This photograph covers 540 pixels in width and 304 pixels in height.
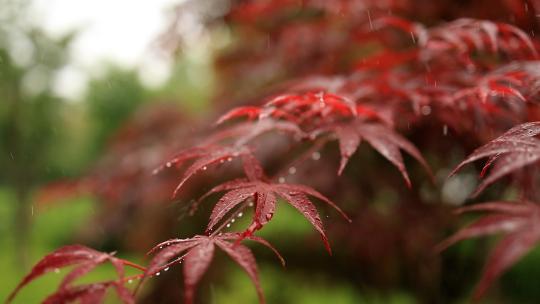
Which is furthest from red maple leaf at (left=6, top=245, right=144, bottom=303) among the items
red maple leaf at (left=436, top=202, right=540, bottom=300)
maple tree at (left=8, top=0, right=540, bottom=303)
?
red maple leaf at (left=436, top=202, right=540, bottom=300)

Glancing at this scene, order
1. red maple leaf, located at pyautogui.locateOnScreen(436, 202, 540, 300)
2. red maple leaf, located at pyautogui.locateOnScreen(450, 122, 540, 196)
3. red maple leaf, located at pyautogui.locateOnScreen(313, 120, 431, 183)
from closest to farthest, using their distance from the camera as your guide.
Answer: red maple leaf, located at pyautogui.locateOnScreen(436, 202, 540, 300), red maple leaf, located at pyautogui.locateOnScreen(450, 122, 540, 196), red maple leaf, located at pyautogui.locateOnScreen(313, 120, 431, 183)

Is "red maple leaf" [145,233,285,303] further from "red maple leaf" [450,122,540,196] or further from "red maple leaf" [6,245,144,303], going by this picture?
"red maple leaf" [450,122,540,196]

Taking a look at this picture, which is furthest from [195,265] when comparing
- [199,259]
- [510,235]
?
[510,235]

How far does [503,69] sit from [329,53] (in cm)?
87

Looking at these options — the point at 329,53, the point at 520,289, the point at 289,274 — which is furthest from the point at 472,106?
the point at 520,289

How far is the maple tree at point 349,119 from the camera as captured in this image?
1.73ft

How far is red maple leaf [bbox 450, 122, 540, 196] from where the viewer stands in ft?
1.56

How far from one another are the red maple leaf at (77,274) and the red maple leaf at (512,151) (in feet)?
1.30

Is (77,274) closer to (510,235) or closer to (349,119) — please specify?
(510,235)

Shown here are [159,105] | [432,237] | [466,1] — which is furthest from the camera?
[159,105]

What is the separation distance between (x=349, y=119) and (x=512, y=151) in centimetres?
77

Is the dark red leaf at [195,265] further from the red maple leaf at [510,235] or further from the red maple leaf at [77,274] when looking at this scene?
the red maple leaf at [510,235]

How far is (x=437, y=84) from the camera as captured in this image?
107 cm

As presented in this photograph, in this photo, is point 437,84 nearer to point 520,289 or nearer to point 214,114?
point 214,114
